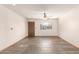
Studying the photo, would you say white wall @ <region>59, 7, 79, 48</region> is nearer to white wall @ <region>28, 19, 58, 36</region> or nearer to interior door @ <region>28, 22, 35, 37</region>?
Answer: white wall @ <region>28, 19, 58, 36</region>

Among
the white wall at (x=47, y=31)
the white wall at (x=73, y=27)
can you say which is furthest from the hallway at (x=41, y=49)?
the white wall at (x=47, y=31)

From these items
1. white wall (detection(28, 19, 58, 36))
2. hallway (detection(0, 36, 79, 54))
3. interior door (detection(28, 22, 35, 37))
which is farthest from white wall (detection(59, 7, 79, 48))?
interior door (detection(28, 22, 35, 37))

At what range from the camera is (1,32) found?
5.20 m

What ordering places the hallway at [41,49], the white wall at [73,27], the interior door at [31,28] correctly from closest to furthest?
the hallway at [41,49]
the white wall at [73,27]
the interior door at [31,28]

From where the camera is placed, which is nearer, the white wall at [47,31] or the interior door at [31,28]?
the white wall at [47,31]

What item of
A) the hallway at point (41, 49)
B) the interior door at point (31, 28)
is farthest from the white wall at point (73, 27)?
the interior door at point (31, 28)

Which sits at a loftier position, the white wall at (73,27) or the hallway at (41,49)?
the white wall at (73,27)

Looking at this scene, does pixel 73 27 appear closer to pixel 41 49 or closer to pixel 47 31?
pixel 41 49

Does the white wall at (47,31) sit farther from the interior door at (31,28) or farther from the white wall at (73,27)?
the white wall at (73,27)

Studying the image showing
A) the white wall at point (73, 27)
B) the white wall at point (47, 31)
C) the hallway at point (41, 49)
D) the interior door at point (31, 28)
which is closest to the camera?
the hallway at point (41, 49)

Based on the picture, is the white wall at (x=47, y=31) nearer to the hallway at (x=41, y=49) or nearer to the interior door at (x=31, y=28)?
the interior door at (x=31, y=28)

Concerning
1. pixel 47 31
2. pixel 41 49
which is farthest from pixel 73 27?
pixel 47 31
